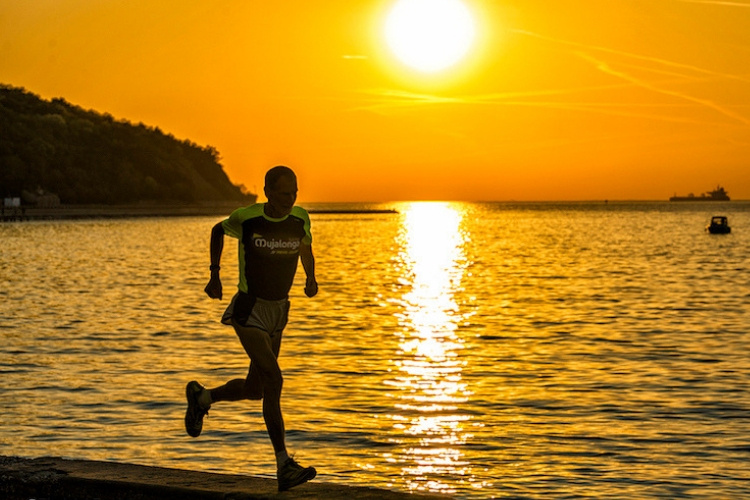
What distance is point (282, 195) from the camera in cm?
867

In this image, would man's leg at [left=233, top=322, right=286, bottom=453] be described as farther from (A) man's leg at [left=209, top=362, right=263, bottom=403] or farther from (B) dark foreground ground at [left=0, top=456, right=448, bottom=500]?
(B) dark foreground ground at [left=0, top=456, right=448, bottom=500]

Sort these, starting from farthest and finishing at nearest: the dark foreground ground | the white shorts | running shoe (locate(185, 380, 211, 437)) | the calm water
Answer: the calm water, running shoe (locate(185, 380, 211, 437)), the white shorts, the dark foreground ground

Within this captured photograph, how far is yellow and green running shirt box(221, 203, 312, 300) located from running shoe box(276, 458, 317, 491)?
1.29m

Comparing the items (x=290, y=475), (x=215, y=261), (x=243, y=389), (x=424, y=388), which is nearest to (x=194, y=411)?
(x=243, y=389)

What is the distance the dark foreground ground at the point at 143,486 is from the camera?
8.53 m

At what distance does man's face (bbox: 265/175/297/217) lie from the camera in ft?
28.5

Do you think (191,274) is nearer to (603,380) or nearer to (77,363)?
(77,363)

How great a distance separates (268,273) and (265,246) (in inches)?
8.6

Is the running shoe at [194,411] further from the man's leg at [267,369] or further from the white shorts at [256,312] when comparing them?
the white shorts at [256,312]

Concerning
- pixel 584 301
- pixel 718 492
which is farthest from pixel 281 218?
pixel 584 301

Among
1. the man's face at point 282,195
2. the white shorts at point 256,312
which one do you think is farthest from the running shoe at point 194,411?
the man's face at point 282,195

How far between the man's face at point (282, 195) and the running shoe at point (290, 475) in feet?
6.21

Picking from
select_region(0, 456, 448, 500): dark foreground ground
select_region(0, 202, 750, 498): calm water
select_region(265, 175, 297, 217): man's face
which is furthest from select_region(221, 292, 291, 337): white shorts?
A: select_region(0, 202, 750, 498): calm water

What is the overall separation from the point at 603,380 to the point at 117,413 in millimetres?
8987
